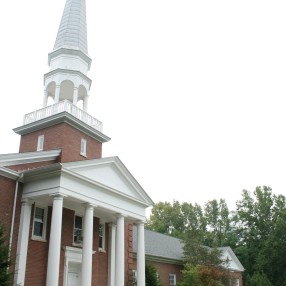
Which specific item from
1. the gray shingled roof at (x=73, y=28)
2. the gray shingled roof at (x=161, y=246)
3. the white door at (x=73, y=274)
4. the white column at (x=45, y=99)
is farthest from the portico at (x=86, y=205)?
the gray shingled roof at (x=161, y=246)

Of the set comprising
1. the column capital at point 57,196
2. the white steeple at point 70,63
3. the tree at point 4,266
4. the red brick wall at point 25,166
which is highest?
the white steeple at point 70,63

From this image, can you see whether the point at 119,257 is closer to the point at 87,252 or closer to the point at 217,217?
the point at 87,252

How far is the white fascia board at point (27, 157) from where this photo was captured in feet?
65.8

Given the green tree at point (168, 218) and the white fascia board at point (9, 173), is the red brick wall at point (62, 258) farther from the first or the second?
the green tree at point (168, 218)

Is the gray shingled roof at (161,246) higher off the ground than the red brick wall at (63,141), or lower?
lower

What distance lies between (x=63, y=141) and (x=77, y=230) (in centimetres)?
546

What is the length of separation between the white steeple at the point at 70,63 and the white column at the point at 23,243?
8345mm

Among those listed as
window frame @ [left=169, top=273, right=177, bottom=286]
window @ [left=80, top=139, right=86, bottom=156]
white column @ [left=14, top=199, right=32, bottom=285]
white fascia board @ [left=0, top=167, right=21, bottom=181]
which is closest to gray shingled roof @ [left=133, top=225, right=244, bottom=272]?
window frame @ [left=169, top=273, right=177, bottom=286]

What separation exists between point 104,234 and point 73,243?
11.3ft

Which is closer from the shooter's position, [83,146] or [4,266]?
[4,266]

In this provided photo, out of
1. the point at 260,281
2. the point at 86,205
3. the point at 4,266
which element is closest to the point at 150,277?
the point at 86,205

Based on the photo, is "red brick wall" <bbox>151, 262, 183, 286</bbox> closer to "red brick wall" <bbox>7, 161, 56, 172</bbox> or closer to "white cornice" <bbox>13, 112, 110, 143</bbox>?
"white cornice" <bbox>13, 112, 110, 143</bbox>

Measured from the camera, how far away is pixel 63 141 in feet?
79.3

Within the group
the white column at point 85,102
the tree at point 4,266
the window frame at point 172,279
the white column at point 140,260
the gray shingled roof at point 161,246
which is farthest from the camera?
the window frame at point 172,279
